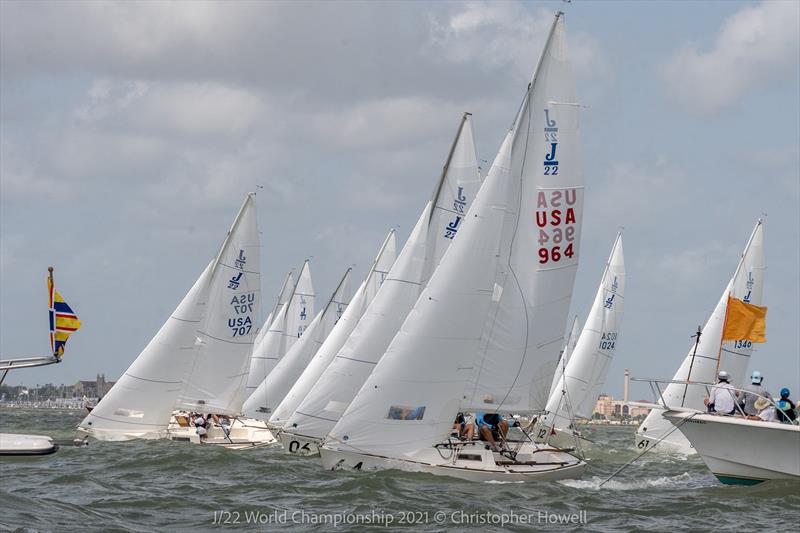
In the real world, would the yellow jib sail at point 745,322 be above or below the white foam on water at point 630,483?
above

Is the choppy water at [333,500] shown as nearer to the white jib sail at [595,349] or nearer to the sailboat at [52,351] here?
the sailboat at [52,351]

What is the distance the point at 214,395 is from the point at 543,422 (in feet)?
43.8

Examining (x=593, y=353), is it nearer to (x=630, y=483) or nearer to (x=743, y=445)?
(x=630, y=483)

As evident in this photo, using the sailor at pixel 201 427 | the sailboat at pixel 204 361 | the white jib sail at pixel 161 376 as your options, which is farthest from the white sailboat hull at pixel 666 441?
the sailor at pixel 201 427

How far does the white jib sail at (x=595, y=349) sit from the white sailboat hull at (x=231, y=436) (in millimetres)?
12374

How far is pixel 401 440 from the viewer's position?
25.4 meters

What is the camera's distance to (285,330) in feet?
200

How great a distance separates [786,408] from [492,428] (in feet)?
20.5

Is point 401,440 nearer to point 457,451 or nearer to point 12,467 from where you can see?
point 457,451

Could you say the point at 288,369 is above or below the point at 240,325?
below

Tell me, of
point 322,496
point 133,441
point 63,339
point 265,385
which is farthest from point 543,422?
point 63,339

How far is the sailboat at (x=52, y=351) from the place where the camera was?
17.5 metres

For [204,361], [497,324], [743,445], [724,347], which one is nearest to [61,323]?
[497,324]

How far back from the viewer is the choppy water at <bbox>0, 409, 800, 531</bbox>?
19.9 m
